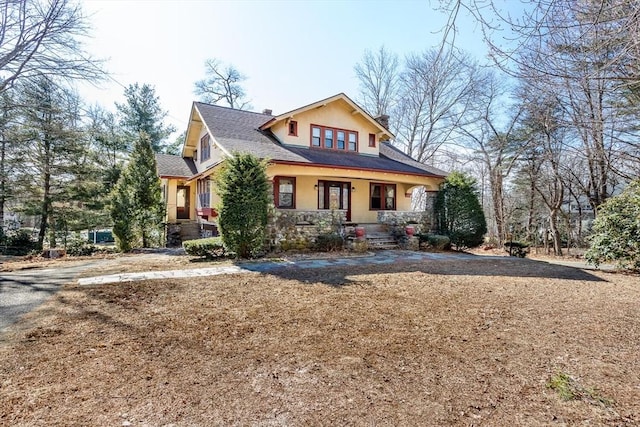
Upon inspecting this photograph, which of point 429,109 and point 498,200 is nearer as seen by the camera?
point 498,200

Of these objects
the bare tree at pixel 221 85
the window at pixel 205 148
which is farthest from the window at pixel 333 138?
the bare tree at pixel 221 85

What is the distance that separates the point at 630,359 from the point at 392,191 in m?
13.6

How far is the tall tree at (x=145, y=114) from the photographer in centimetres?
2800

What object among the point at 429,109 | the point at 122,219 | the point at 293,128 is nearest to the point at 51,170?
the point at 122,219

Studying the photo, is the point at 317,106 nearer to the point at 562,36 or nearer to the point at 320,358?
the point at 562,36

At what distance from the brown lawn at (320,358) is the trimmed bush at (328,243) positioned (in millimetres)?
5299

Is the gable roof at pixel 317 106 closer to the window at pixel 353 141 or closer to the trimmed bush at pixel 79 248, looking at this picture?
the window at pixel 353 141

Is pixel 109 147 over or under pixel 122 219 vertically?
over

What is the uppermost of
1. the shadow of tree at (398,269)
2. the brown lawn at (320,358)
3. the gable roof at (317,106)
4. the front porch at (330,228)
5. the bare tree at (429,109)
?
the bare tree at (429,109)

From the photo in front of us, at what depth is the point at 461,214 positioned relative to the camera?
45.0ft

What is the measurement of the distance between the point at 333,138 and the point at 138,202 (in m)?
9.28

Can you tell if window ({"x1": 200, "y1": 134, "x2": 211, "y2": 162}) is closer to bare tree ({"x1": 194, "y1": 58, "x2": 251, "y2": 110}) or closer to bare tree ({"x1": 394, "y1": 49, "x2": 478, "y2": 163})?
bare tree ({"x1": 394, "y1": 49, "x2": 478, "y2": 163})

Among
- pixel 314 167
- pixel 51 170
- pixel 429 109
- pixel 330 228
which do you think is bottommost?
pixel 330 228

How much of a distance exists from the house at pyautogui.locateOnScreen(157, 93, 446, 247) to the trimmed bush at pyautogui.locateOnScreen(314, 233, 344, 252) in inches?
15.7
